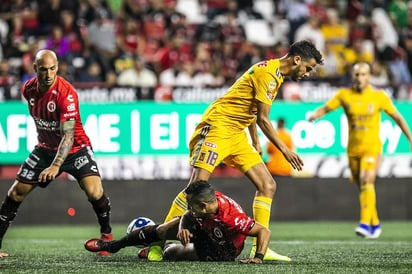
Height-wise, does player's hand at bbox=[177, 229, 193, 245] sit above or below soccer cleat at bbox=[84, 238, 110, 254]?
above

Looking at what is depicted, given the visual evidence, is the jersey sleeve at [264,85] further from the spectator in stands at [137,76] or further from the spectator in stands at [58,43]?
the spectator in stands at [58,43]

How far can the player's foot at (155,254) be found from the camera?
373 inches

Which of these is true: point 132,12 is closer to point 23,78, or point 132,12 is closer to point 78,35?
point 78,35

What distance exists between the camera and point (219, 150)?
377 inches

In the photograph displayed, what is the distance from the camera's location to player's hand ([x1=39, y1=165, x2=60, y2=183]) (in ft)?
30.1

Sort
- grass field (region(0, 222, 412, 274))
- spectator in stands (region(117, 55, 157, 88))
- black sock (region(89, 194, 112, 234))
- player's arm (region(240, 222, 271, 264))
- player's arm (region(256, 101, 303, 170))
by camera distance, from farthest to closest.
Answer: spectator in stands (region(117, 55, 157, 88))
black sock (region(89, 194, 112, 234))
player's arm (region(256, 101, 303, 170))
player's arm (region(240, 222, 271, 264))
grass field (region(0, 222, 412, 274))

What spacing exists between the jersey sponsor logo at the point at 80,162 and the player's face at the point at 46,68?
91 centimetres

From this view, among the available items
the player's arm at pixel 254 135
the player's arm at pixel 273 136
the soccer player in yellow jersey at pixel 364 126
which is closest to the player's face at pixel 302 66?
the player's arm at pixel 273 136

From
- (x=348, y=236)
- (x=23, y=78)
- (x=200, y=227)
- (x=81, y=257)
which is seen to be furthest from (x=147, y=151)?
Answer: (x=200, y=227)

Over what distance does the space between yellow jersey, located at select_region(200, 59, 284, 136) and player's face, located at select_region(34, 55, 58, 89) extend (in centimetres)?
155

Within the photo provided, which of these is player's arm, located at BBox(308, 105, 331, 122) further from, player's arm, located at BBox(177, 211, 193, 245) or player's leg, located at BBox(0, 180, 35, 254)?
player's leg, located at BBox(0, 180, 35, 254)

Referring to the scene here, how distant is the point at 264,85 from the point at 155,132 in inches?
265

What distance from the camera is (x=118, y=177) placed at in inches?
634

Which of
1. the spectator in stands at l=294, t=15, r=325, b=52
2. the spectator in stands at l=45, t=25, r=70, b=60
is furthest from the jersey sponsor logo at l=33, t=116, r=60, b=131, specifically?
the spectator in stands at l=294, t=15, r=325, b=52
